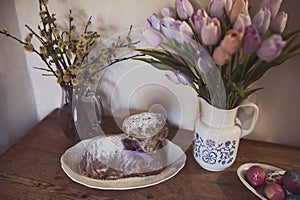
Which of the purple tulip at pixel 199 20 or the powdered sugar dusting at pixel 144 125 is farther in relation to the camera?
the powdered sugar dusting at pixel 144 125

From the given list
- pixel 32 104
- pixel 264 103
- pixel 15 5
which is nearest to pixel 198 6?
pixel 264 103

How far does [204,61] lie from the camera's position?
0.78 meters

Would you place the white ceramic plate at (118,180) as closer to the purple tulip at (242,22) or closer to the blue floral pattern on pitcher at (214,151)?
the blue floral pattern on pitcher at (214,151)

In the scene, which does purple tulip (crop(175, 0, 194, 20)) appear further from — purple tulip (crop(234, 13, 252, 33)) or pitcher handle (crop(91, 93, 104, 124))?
pitcher handle (crop(91, 93, 104, 124))

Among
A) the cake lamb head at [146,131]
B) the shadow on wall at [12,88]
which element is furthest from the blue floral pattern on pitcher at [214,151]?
the shadow on wall at [12,88]

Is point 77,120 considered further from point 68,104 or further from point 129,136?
point 129,136

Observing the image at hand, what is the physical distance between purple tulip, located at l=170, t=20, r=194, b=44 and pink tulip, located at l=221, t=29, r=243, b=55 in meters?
0.10

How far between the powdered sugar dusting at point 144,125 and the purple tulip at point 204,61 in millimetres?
244

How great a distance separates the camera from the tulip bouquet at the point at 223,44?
71 centimetres

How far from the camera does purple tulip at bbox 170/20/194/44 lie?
768 mm

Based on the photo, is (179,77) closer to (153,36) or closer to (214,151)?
(153,36)

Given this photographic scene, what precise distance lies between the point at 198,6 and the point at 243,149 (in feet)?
1.52

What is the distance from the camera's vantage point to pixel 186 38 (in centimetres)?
79

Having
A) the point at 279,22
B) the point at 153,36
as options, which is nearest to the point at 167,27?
the point at 153,36
